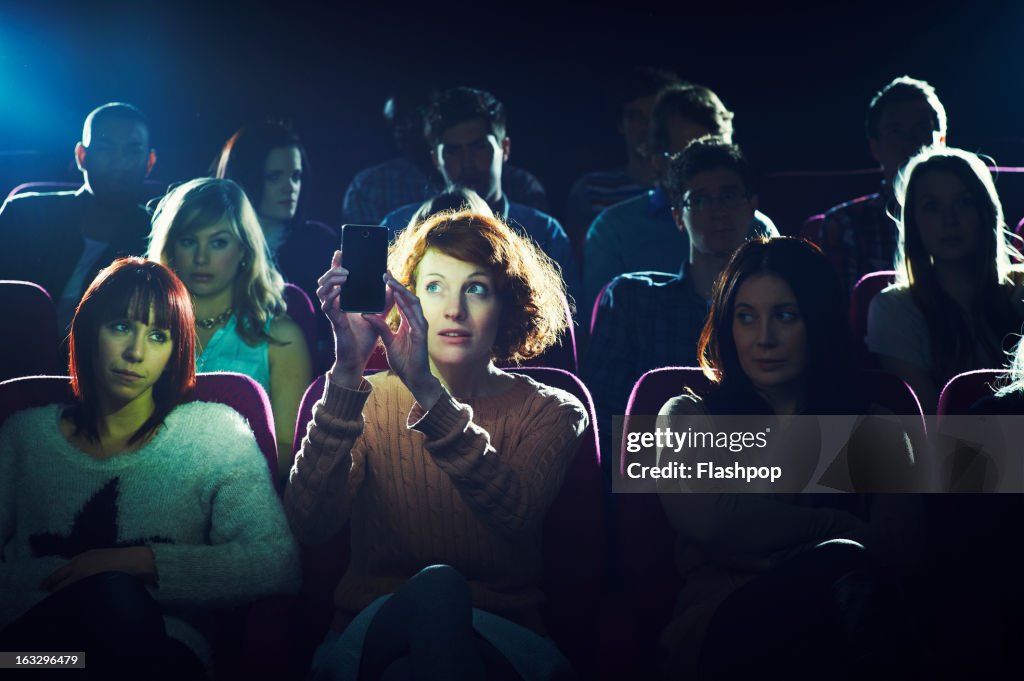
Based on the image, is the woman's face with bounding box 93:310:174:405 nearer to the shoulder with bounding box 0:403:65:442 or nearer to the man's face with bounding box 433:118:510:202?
the shoulder with bounding box 0:403:65:442

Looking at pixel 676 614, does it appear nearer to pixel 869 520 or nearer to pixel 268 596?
pixel 869 520

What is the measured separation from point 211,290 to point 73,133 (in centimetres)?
275

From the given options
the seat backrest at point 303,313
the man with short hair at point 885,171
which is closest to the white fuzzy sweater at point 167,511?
the seat backrest at point 303,313

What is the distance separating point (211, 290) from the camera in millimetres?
2564

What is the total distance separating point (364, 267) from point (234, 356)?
0.80m

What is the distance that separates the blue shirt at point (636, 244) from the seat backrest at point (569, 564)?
4.76 feet

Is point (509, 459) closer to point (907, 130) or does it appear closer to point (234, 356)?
point (234, 356)

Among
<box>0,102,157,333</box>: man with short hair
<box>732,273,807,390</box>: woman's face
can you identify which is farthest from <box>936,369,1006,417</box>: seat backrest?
<box>0,102,157,333</box>: man with short hair

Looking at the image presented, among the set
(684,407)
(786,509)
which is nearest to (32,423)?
(684,407)

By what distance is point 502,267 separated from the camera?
2.01 meters

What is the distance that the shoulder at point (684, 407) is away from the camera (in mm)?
1933

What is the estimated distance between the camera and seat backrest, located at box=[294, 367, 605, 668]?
74.4 inches

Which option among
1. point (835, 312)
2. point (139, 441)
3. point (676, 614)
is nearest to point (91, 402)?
point (139, 441)

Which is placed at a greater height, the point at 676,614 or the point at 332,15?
the point at 332,15
